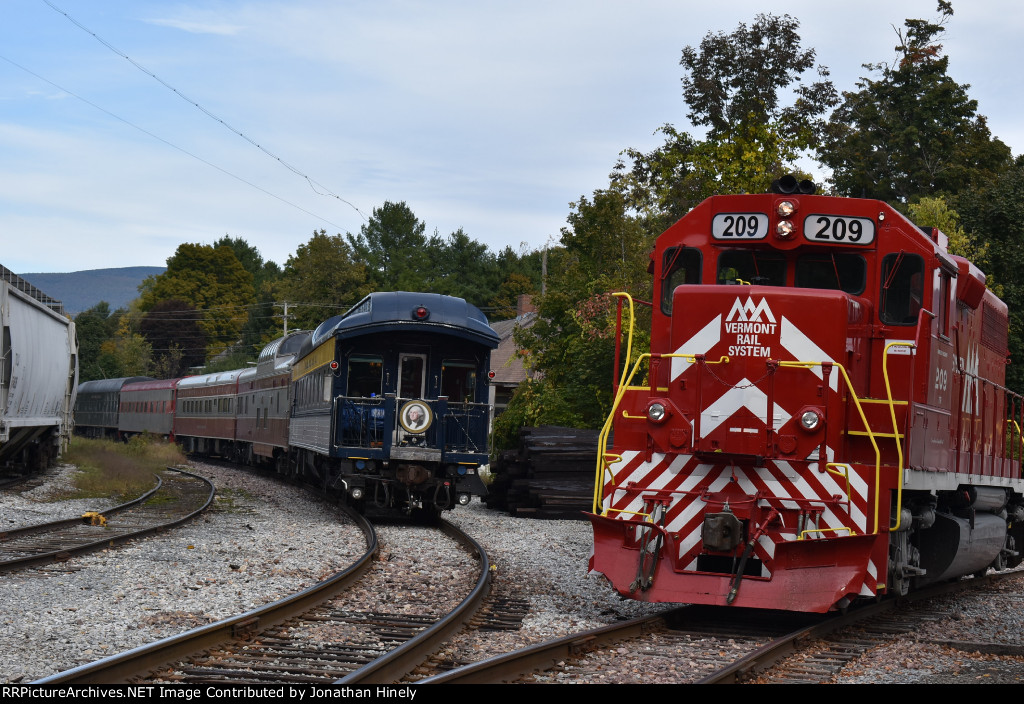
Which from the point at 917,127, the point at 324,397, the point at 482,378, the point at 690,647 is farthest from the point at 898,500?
the point at 917,127

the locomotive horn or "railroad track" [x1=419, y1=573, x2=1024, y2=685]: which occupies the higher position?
the locomotive horn

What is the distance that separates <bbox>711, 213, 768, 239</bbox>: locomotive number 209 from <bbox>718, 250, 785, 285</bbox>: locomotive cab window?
0.70 ft

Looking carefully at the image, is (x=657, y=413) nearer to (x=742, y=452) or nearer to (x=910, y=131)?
(x=742, y=452)

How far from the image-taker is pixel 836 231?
9.21 metres

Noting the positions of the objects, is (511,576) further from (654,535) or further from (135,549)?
(135,549)

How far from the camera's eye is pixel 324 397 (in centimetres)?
1808

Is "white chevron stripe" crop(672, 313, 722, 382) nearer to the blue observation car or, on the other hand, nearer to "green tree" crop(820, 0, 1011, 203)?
the blue observation car

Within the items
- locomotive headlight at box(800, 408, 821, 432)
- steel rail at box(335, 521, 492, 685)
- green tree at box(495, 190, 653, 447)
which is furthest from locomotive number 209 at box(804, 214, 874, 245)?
green tree at box(495, 190, 653, 447)

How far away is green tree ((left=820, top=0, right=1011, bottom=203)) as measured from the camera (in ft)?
152

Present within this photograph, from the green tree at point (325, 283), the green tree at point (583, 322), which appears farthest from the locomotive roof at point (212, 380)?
the green tree at point (325, 283)

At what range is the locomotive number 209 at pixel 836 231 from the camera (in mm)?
9195

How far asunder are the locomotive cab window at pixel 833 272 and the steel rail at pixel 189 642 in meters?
4.88

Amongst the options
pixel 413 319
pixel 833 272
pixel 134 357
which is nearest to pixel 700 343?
pixel 833 272
